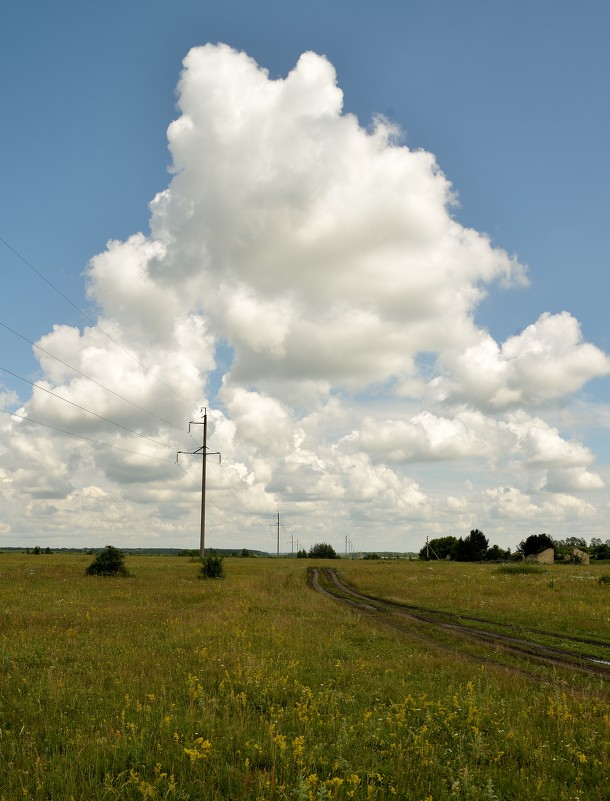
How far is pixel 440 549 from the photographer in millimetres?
148750

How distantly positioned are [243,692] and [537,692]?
19.0 ft

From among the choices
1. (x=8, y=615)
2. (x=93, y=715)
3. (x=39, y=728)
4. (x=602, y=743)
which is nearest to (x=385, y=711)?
(x=602, y=743)

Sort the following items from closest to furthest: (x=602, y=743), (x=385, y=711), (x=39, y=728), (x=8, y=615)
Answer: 1. (x=602, y=743)
2. (x=39, y=728)
3. (x=385, y=711)
4. (x=8, y=615)

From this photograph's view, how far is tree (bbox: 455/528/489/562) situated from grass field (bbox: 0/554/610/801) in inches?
4628

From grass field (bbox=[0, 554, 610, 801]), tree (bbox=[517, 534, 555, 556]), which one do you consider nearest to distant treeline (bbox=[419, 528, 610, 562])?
tree (bbox=[517, 534, 555, 556])

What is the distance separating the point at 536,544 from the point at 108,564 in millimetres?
81689

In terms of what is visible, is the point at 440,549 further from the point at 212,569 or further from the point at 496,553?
the point at 212,569

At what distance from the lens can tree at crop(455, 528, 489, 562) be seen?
125812mm

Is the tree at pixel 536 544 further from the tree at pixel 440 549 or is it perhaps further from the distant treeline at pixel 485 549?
the tree at pixel 440 549

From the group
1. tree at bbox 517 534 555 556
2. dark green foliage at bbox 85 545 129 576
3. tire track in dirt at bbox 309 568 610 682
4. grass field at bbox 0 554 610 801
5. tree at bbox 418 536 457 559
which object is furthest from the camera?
tree at bbox 418 536 457 559

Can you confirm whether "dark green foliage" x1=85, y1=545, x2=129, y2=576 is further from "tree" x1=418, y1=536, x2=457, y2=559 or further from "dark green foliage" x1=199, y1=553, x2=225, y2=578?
"tree" x1=418, y1=536, x2=457, y2=559

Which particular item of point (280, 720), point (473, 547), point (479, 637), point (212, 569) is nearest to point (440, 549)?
point (473, 547)

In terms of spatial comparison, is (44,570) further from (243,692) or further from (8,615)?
(243,692)

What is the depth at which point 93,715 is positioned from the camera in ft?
29.2
